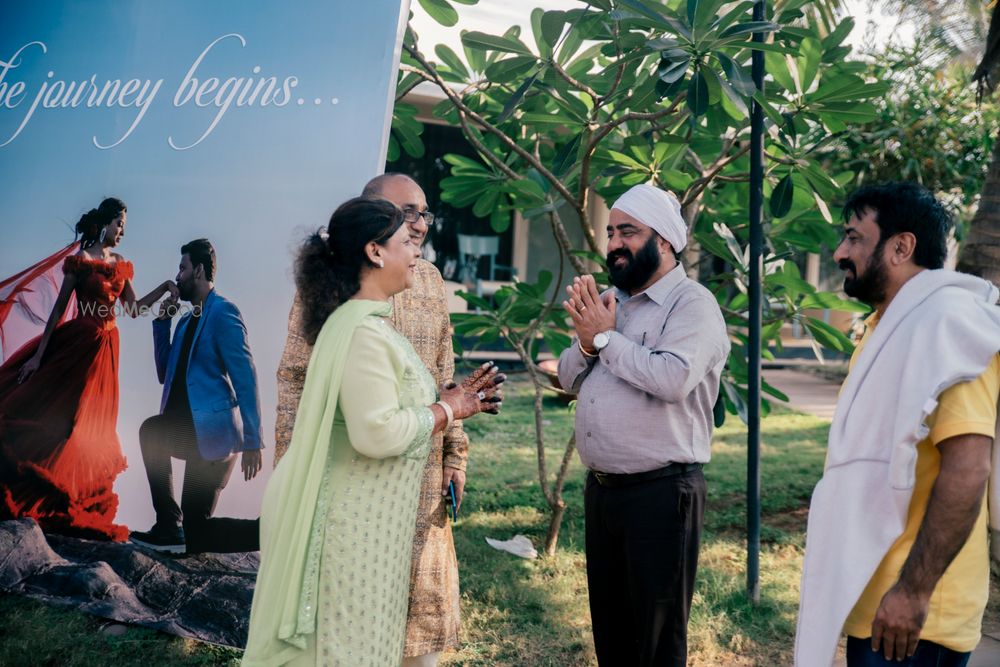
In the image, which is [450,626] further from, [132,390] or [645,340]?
[132,390]

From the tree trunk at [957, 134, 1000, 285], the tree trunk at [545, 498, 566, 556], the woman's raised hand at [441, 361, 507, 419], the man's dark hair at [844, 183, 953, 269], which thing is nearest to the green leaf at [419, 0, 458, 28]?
the woman's raised hand at [441, 361, 507, 419]

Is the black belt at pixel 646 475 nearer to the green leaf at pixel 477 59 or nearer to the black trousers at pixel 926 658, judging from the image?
the black trousers at pixel 926 658

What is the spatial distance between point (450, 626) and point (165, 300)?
1661 millimetres

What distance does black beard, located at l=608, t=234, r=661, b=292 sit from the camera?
2.92 m

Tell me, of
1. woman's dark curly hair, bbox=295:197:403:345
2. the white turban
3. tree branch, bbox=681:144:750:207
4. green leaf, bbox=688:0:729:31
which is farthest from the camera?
tree branch, bbox=681:144:750:207

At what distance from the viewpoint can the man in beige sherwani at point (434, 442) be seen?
8.97 feet

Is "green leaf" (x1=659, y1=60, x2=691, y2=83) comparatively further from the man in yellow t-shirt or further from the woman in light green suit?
the man in yellow t-shirt

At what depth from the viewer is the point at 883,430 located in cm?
191

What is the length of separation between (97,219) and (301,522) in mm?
2020

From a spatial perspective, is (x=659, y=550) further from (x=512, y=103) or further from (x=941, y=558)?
(x=512, y=103)

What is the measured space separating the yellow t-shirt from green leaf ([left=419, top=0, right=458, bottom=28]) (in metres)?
2.79

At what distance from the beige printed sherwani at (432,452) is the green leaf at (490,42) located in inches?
47.6

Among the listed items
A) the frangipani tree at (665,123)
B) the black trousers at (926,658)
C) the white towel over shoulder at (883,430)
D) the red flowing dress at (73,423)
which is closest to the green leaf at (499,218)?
the frangipani tree at (665,123)

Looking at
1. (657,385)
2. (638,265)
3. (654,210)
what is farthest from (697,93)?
(657,385)
